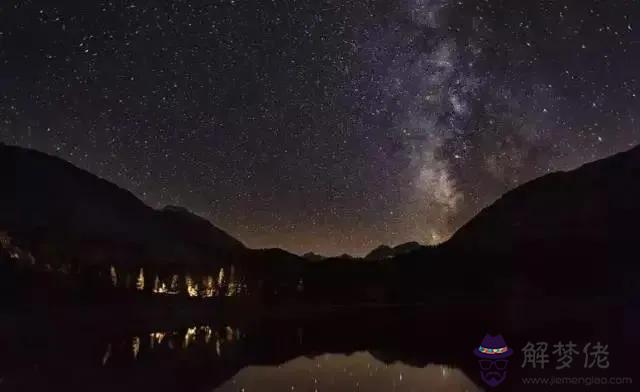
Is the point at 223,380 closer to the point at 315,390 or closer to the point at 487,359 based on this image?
the point at 315,390

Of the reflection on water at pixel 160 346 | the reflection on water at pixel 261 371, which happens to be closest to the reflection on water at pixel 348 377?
the reflection on water at pixel 261 371

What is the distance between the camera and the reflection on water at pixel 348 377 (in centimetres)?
2136

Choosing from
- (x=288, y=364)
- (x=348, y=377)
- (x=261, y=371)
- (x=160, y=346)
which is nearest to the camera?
(x=348, y=377)

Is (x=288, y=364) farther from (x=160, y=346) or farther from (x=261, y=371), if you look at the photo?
(x=160, y=346)

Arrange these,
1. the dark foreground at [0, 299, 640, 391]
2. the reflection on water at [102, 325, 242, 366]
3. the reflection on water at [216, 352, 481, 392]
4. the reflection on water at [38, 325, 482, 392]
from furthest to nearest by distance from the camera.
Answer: the reflection on water at [102, 325, 242, 366]
the dark foreground at [0, 299, 640, 391]
the reflection on water at [38, 325, 482, 392]
the reflection on water at [216, 352, 481, 392]

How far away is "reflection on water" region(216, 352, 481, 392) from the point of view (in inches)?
841

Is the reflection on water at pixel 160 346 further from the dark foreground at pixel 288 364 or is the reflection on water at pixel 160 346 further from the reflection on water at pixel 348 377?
the reflection on water at pixel 348 377

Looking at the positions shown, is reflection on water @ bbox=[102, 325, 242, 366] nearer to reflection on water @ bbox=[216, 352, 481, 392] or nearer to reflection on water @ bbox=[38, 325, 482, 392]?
reflection on water @ bbox=[38, 325, 482, 392]

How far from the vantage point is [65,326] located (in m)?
67.7

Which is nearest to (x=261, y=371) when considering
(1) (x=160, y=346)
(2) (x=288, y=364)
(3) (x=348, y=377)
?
(2) (x=288, y=364)

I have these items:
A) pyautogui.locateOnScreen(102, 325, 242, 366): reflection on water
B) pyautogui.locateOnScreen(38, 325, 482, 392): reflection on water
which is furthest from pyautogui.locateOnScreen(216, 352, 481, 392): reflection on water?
pyautogui.locateOnScreen(102, 325, 242, 366): reflection on water

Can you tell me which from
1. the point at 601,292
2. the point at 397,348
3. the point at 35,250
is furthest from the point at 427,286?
the point at 397,348

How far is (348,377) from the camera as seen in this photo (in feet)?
78.2

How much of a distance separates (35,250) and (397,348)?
119 m
